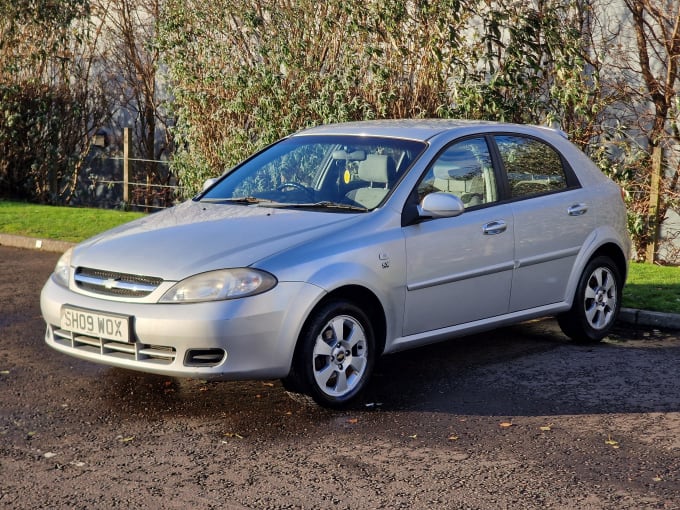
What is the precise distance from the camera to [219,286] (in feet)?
19.3

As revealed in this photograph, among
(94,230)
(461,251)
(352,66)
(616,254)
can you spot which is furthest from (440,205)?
(94,230)

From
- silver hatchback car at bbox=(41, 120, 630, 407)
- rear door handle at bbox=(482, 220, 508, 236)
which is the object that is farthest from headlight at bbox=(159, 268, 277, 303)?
rear door handle at bbox=(482, 220, 508, 236)

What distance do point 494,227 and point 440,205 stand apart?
0.67 meters

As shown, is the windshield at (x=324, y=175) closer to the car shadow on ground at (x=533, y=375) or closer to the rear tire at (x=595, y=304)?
the car shadow on ground at (x=533, y=375)

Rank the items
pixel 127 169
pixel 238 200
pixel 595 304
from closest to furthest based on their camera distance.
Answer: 1. pixel 238 200
2. pixel 595 304
3. pixel 127 169

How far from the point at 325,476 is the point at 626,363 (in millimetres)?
3153

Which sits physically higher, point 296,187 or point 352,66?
point 352,66

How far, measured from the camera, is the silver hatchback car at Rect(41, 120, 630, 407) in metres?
5.89

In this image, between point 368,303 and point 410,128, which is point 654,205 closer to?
point 410,128

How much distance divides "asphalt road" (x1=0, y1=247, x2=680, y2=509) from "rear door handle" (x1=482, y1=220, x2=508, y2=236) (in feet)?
3.04

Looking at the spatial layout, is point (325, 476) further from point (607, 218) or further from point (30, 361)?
point (607, 218)

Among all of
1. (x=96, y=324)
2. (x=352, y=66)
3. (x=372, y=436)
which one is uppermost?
(x=352, y=66)

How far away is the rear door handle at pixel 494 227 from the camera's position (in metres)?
7.07

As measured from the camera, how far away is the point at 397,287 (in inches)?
256
